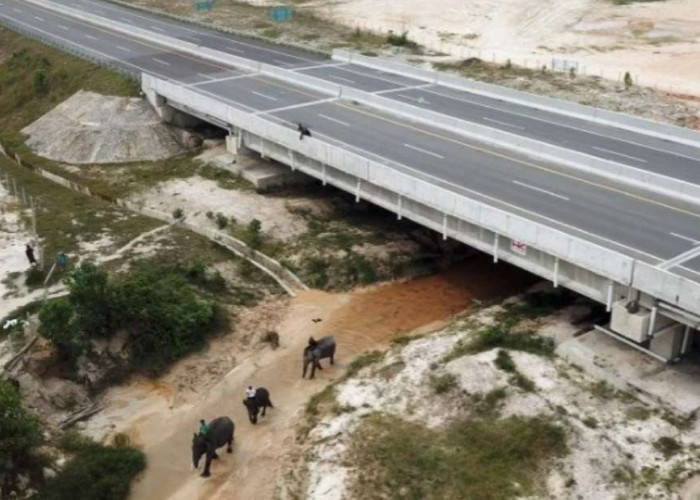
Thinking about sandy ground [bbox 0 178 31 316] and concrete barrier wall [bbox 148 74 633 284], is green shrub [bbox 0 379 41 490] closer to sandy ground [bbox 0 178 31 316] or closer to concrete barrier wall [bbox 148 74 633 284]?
sandy ground [bbox 0 178 31 316]

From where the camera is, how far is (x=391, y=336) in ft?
127

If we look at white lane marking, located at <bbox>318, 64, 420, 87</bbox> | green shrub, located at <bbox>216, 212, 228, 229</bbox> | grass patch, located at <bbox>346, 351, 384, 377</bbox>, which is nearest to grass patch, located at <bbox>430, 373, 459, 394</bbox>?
grass patch, located at <bbox>346, 351, 384, 377</bbox>

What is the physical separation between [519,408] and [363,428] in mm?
6105

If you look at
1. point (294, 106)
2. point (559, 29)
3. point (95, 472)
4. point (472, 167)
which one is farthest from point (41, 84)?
point (559, 29)

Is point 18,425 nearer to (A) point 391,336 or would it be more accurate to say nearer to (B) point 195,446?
(B) point 195,446

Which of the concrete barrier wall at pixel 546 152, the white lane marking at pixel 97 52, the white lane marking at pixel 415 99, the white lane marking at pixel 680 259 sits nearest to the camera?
the white lane marking at pixel 680 259

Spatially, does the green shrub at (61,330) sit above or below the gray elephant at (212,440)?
above

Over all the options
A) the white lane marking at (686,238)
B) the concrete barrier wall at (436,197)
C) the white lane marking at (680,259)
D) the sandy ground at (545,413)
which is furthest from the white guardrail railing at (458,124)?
the sandy ground at (545,413)

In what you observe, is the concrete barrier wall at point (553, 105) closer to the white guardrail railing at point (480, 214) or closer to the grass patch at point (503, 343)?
the white guardrail railing at point (480, 214)

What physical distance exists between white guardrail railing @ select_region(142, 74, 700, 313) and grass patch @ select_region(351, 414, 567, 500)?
670cm

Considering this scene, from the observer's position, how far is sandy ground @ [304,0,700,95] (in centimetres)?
8506

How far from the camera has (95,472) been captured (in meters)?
29.6

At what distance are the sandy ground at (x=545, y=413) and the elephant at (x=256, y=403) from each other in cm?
269

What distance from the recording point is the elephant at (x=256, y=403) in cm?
3212
